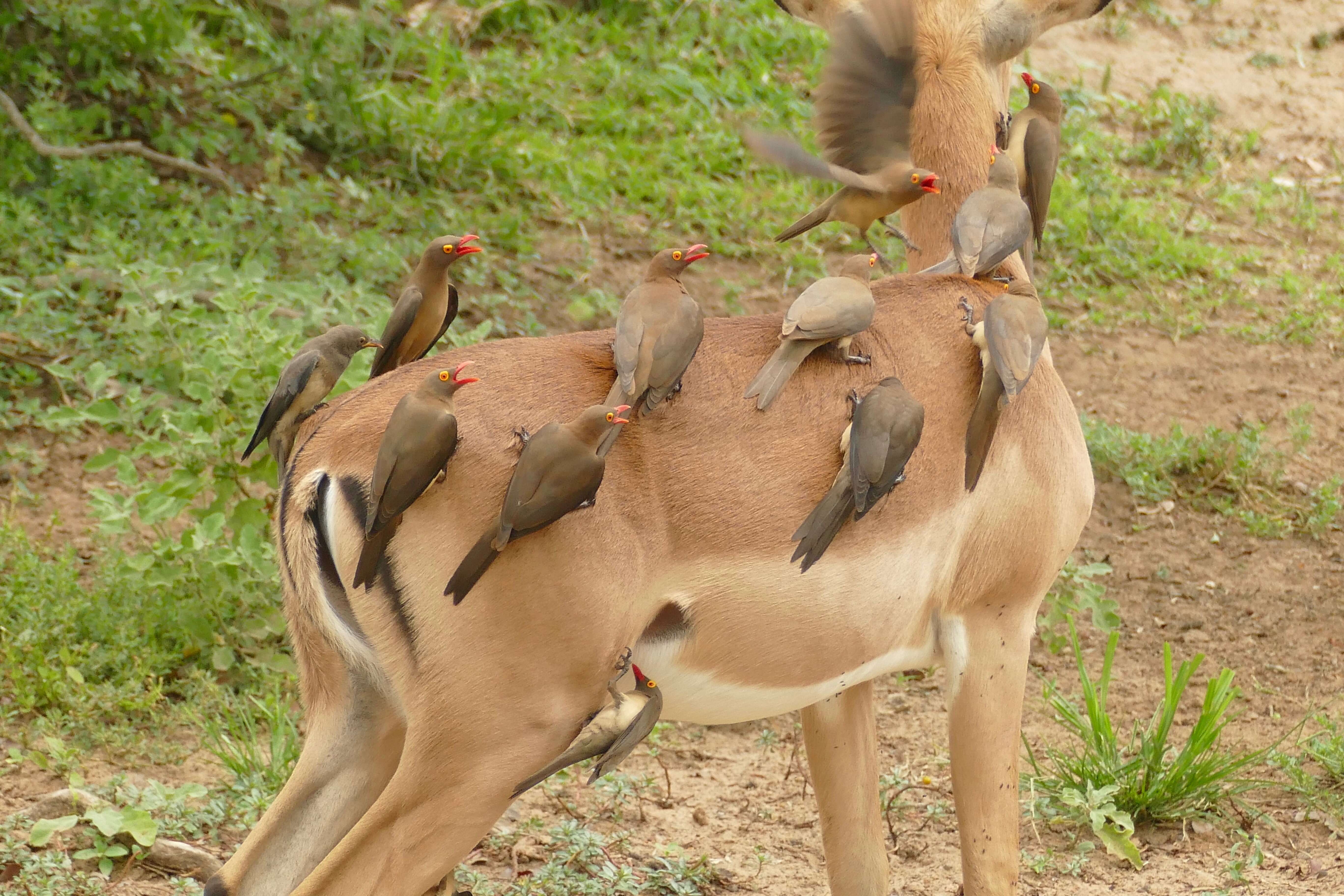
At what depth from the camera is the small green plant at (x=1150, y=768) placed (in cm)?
466

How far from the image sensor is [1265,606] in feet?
20.1

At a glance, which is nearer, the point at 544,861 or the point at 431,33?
the point at 544,861

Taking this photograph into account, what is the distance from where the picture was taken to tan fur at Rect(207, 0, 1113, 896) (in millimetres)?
3111

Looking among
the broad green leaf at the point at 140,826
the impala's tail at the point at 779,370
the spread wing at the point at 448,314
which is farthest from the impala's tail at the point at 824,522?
the broad green leaf at the point at 140,826

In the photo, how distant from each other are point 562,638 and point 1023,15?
2357 millimetres

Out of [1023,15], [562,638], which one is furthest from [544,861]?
[1023,15]

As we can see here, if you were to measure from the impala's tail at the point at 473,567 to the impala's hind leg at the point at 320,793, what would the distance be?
450 mm

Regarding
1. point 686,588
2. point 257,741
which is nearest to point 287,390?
point 686,588

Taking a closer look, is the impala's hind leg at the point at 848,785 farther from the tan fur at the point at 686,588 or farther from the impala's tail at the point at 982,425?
the impala's tail at the point at 982,425

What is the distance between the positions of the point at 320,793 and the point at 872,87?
2.42 m

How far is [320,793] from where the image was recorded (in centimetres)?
344

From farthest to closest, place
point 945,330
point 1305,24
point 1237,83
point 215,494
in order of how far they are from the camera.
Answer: point 1305,24, point 1237,83, point 215,494, point 945,330

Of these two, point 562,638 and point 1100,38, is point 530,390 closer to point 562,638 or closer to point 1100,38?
point 562,638

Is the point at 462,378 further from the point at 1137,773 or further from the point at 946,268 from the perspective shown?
the point at 1137,773
